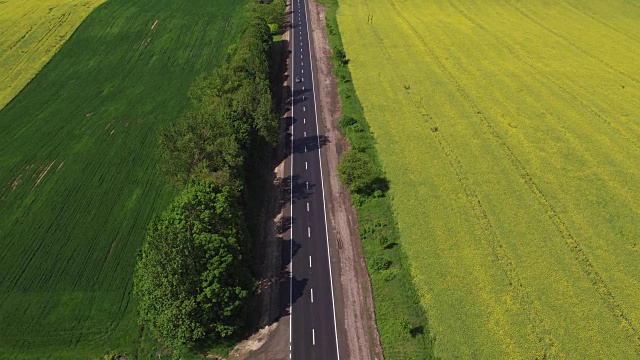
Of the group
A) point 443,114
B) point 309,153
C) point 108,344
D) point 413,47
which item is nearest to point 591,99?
point 443,114

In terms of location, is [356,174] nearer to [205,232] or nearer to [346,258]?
[346,258]

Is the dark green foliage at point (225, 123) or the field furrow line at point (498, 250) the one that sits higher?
the dark green foliage at point (225, 123)

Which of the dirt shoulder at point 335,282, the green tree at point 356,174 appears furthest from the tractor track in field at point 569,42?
the green tree at point 356,174

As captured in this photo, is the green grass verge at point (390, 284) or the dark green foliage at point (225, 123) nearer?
the green grass verge at point (390, 284)

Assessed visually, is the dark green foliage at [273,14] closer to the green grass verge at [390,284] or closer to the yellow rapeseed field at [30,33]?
the yellow rapeseed field at [30,33]

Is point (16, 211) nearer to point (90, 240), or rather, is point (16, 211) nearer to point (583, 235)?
point (90, 240)

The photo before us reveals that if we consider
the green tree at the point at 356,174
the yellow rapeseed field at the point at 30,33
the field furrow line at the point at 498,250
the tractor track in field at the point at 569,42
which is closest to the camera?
the field furrow line at the point at 498,250

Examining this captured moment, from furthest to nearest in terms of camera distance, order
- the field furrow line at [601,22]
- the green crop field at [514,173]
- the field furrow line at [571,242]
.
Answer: the field furrow line at [601,22] → the green crop field at [514,173] → the field furrow line at [571,242]

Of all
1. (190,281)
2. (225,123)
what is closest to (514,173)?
(225,123)
